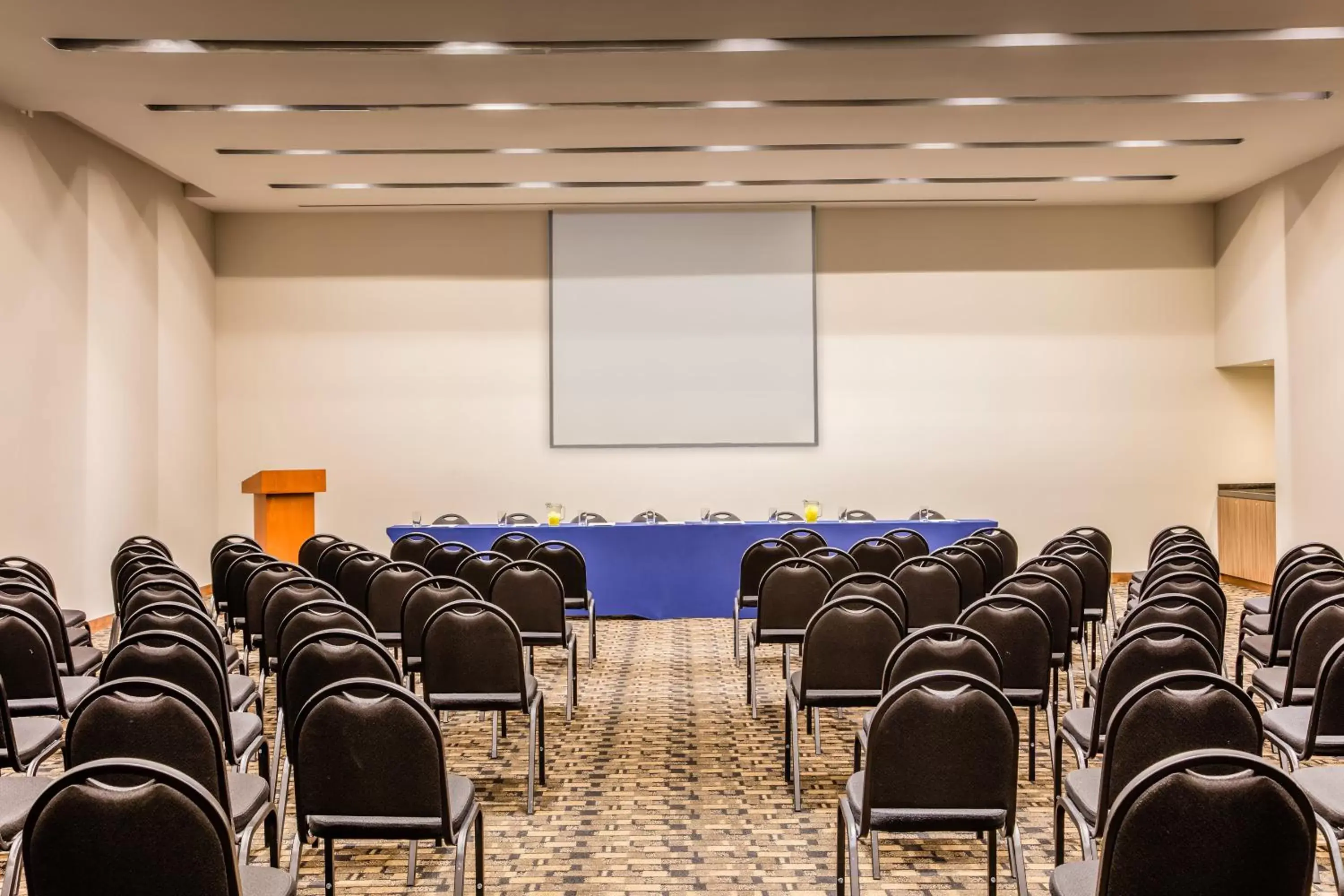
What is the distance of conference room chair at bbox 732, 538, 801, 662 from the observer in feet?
24.1

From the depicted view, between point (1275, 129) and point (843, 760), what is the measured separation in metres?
7.40

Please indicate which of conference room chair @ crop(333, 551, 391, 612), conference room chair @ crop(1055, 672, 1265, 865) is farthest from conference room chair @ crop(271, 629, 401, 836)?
conference room chair @ crop(333, 551, 391, 612)

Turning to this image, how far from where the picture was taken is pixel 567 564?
24.4 feet

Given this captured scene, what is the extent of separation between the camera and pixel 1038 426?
1262 cm

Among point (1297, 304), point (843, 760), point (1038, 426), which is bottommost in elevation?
point (843, 760)

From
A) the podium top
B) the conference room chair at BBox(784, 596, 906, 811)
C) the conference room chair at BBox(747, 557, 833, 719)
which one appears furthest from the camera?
the podium top

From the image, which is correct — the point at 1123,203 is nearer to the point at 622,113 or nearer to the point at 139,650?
the point at 622,113

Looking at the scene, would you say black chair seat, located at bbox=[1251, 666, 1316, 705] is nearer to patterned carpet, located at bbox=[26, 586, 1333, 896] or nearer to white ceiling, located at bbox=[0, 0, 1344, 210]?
patterned carpet, located at bbox=[26, 586, 1333, 896]

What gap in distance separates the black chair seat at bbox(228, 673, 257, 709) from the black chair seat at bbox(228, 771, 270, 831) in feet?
3.63

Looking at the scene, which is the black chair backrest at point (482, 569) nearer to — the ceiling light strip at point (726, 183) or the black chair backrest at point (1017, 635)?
the black chair backrest at point (1017, 635)

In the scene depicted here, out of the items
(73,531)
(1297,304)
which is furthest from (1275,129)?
(73,531)

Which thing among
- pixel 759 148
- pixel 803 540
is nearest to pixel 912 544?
pixel 803 540

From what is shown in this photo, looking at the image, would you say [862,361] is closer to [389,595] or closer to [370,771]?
[389,595]

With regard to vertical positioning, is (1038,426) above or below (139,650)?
above
